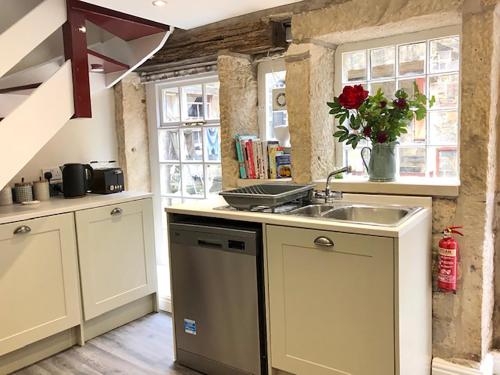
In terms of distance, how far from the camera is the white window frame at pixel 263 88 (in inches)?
115

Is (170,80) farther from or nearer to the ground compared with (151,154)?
farther from the ground

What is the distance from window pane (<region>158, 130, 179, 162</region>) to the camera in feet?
11.7

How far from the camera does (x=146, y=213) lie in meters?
3.03

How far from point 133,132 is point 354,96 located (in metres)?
2.02

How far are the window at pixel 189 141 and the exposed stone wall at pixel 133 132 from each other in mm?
150

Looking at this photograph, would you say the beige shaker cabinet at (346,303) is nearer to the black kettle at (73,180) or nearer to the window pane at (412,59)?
the window pane at (412,59)

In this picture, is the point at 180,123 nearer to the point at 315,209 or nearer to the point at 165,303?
the point at 165,303

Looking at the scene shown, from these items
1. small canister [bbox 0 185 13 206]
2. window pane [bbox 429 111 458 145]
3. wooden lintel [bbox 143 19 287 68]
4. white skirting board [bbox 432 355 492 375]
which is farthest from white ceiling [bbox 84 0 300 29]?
white skirting board [bbox 432 355 492 375]

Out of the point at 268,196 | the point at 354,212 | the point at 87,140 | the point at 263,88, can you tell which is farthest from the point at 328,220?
the point at 87,140

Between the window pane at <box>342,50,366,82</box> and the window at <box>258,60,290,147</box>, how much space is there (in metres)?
0.42

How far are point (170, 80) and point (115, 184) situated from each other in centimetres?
97

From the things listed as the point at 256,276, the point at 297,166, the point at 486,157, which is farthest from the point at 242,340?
the point at 486,157

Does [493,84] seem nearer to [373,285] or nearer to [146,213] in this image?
[373,285]

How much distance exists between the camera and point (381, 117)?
225 cm
